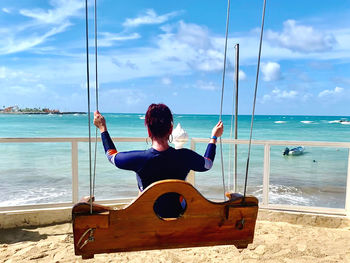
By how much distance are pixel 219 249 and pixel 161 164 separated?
5.61 feet

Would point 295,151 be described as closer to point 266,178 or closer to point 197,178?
point 197,178

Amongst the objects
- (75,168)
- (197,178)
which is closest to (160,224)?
(75,168)

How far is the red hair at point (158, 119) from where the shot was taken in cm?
142

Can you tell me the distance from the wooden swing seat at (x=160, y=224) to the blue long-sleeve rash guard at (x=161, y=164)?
0.54ft

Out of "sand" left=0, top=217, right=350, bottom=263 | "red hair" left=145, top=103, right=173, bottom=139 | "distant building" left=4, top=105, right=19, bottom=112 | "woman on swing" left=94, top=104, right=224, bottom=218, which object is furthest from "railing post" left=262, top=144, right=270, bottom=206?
"distant building" left=4, top=105, right=19, bottom=112

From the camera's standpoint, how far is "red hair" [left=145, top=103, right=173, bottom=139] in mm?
1424

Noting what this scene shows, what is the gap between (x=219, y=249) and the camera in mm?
2703

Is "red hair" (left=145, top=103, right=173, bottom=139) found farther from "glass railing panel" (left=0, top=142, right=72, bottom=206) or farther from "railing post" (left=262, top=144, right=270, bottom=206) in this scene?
"glass railing panel" (left=0, top=142, right=72, bottom=206)

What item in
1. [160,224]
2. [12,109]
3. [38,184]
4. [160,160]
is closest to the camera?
[160,224]

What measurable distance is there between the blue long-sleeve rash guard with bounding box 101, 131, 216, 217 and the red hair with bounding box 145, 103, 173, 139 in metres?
0.09

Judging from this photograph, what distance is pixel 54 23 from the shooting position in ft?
114

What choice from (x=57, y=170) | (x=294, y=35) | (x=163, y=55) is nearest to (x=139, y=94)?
(x=163, y=55)

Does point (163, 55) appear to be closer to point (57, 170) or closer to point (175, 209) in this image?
point (57, 170)

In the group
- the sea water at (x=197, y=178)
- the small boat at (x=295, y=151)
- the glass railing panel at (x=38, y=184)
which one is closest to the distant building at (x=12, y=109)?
the sea water at (x=197, y=178)
